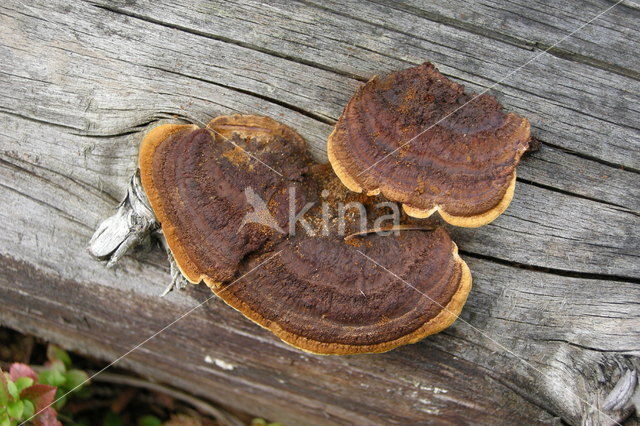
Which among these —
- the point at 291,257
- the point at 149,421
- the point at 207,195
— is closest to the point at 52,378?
the point at 149,421

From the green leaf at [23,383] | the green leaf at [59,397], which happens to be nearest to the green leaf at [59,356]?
the green leaf at [59,397]

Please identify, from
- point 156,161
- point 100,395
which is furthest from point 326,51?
point 100,395

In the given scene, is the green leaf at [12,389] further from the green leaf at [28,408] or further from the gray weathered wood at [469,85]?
the gray weathered wood at [469,85]

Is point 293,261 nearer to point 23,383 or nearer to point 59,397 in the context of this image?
point 23,383

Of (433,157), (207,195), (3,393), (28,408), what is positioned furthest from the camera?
(28,408)

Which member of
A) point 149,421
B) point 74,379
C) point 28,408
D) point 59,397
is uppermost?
point 28,408

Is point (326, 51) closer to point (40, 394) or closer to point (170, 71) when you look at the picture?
point (170, 71)
